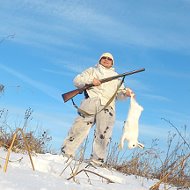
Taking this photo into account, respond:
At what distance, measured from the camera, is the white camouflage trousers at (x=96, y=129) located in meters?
6.54

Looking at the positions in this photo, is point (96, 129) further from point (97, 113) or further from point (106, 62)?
point (106, 62)

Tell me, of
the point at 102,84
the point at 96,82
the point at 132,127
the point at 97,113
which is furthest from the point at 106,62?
the point at 132,127

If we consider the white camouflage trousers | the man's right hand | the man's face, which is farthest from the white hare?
the man's face

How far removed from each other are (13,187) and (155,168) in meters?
5.09

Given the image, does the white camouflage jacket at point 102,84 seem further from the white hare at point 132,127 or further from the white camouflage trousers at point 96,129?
the white hare at point 132,127

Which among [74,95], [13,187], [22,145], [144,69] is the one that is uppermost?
[144,69]

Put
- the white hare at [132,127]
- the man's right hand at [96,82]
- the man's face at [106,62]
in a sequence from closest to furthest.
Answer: the white hare at [132,127]
the man's right hand at [96,82]
the man's face at [106,62]

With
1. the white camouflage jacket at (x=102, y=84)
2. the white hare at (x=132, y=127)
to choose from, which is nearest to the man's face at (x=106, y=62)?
the white camouflage jacket at (x=102, y=84)

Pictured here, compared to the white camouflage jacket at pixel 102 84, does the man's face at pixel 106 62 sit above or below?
above

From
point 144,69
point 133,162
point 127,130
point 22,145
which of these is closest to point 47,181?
point 127,130

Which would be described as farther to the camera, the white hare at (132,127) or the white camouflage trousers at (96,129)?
the white camouflage trousers at (96,129)

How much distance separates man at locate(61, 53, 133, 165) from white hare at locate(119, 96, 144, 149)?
3.57 ft

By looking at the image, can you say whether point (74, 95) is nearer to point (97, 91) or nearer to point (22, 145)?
point (97, 91)

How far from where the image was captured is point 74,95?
21.6 feet
